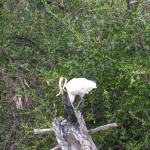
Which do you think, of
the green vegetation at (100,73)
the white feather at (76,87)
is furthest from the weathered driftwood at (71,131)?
the green vegetation at (100,73)

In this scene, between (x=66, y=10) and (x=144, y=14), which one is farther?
(x=66, y=10)

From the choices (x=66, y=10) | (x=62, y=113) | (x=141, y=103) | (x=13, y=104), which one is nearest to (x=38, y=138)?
(x=62, y=113)

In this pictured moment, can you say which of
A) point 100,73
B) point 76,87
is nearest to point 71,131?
point 76,87

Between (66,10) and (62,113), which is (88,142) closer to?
(62,113)

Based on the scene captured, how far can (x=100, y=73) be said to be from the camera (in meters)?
3.50

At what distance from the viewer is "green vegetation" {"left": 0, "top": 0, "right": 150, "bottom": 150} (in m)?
3.42

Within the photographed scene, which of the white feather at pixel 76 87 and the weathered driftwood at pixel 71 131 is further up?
the white feather at pixel 76 87

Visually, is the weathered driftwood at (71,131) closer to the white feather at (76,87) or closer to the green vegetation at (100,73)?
the white feather at (76,87)

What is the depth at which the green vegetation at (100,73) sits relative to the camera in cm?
342

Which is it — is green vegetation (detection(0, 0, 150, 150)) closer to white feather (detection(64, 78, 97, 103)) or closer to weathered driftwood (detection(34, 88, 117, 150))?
white feather (detection(64, 78, 97, 103))

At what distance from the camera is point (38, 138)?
3939 mm

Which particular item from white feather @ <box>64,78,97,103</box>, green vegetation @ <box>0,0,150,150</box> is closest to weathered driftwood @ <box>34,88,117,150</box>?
white feather @ <box>64,78,97,103</box>

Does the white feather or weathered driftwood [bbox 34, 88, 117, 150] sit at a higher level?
the white feather

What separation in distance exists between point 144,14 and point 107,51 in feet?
1.41
